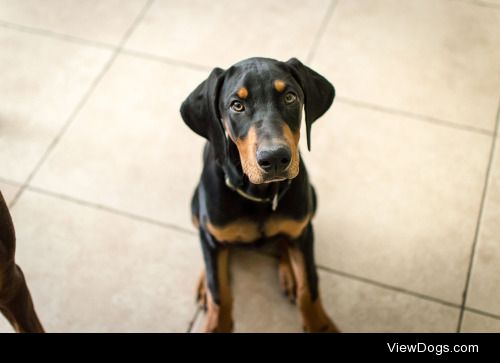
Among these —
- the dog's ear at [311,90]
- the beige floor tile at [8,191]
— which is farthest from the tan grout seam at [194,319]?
the beige floor tile at [8,191]

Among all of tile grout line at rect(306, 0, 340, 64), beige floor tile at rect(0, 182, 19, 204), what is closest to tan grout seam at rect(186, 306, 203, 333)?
beige floor tile at rect(0, 182, 19, 204)

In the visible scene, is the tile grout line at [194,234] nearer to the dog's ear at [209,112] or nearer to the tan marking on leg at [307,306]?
the tan marking on leg at [307,306]

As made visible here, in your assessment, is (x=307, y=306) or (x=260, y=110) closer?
(x=260, y=110)

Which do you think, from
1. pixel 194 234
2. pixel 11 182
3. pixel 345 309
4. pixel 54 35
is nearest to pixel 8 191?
pixel 11 182

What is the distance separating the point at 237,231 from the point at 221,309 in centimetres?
40

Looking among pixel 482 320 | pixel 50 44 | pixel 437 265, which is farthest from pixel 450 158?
pixel 50 44

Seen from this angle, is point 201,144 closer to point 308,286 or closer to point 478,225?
point 308,286

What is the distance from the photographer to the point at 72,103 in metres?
3.16

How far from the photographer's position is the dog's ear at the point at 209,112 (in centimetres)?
194

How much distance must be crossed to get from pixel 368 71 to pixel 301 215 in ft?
4.44

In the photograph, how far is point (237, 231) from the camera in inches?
85.3

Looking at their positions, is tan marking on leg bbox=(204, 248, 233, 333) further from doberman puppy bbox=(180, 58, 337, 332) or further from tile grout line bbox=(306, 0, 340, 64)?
tile grout line bbox=(306, 0, 340, 64)

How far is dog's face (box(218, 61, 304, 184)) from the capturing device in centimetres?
177

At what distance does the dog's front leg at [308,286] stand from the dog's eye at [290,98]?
0.60 meters
